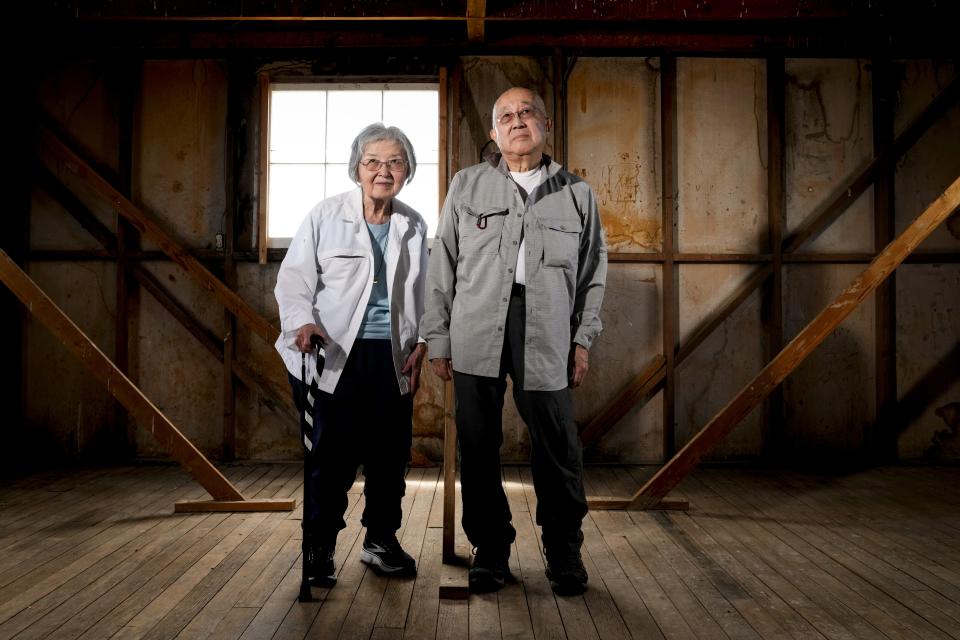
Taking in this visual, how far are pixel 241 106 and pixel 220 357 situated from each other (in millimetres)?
1628

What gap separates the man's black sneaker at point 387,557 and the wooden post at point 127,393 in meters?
0.96

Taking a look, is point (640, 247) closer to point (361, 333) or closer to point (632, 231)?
point (632, 231)

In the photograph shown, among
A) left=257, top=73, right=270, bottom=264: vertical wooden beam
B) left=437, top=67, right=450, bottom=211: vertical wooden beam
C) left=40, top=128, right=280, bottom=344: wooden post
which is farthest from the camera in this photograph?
left=257, top=73, right=270, bottom=264: vertical wooden beam

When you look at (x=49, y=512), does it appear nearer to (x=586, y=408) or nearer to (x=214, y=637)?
(x=214, y=637)

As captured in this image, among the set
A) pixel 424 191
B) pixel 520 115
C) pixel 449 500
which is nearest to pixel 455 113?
pixel 424 191

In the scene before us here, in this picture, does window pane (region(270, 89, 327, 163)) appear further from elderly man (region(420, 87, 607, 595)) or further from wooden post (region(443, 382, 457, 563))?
wooden post (region(443, 382, 457, 563))

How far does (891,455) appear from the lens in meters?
4.65

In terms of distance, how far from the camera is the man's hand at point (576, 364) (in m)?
2.49

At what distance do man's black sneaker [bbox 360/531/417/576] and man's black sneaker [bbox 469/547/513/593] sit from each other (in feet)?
0.83

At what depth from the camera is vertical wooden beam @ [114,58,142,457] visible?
463cm

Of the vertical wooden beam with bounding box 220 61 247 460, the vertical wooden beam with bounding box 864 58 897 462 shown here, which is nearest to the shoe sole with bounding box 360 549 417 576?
the vertical wooden beam with bounding box 220 61 247 460

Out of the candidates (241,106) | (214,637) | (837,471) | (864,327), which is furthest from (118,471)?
(864,327)

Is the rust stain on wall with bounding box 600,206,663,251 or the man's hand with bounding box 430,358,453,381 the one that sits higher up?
the rust stain on wall with bounding box 600,206,663,251

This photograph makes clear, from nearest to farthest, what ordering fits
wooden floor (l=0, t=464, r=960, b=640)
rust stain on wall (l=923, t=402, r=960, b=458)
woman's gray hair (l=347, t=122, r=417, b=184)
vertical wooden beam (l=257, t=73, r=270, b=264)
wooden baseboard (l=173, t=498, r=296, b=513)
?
wooden floor (l=0, t=464, r=960, b=640) < woman's gray hair (l=347, t=122, r=417, b=184) < wooden baseboard (l=173, t=498, r=296, b=513) < vertical wooden beam (l=257, t=73, r=270, b=264) < rust stain on wall (l=923, t=402, r=960, b=458)
